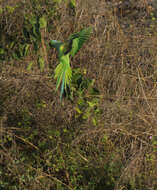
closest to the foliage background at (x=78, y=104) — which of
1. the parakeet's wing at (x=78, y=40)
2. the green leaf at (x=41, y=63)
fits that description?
the green leaf at (x=41, y=63)

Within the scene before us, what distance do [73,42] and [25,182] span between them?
1.29 meters

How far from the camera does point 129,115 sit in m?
3.43

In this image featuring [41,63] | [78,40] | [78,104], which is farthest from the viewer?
[41,63]

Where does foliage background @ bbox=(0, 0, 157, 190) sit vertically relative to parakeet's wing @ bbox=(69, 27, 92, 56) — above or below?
below

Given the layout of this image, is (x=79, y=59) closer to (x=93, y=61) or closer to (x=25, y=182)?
(x=93, y=61)

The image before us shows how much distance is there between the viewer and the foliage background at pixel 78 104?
322 centimetres

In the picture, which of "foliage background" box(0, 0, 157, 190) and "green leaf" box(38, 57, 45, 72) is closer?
"foliage background" box(0, 0, 157, 190)

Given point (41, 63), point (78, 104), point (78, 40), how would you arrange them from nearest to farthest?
point (78, 40)
point (78, 104)
point (41, 63)

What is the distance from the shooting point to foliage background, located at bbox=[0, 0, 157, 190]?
3221 mm

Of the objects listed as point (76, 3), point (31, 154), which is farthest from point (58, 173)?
point (76, 3)

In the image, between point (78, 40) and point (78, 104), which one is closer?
point (78, 40)

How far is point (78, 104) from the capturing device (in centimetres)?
354

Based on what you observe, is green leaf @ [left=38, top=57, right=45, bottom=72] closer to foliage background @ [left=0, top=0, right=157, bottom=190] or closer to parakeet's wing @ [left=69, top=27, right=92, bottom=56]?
foliage background @ [left=0, top=0, right=157, bottom=190]

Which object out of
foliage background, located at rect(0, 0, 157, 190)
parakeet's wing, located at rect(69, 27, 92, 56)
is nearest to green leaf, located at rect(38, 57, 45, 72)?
foliage background, located at rect(0, 0, 157, 190)
